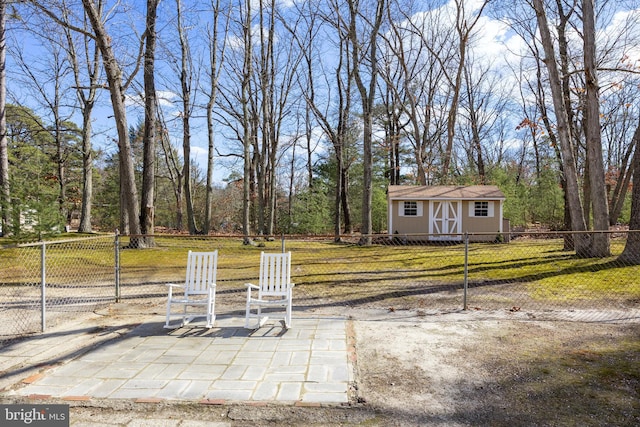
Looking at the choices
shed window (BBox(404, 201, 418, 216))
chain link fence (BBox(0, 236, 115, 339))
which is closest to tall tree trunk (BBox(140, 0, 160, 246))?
chain link fence (BBox(0, 236, 115, 339))

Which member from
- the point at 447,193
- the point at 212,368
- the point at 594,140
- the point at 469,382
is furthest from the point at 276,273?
the point at 447,193

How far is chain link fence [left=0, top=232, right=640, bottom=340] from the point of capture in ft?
19.1

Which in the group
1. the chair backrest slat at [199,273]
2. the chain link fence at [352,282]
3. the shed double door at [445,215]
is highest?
the shed double door at [445,215]

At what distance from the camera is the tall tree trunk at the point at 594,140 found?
9914 millimetres

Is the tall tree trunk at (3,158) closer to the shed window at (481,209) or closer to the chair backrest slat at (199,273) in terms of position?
the chair backrest slat at (199,273)

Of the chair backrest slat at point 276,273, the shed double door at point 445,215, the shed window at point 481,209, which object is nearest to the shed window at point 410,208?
the shed double door at point 445,215

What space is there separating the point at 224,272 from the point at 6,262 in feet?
19.7

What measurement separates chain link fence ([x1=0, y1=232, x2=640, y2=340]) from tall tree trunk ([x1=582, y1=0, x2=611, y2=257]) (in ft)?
1.99

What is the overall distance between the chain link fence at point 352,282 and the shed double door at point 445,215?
575 centimetres

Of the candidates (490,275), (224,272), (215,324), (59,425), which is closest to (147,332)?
(215,324)

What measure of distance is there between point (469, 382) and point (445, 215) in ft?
52.7

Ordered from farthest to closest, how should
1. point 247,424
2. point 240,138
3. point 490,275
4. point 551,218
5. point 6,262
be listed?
point 240,138 → point 551,218 → point 6,262 → point 490,275 → point 247,424

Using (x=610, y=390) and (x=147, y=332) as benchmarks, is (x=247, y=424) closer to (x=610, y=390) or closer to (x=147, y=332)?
(x=147, y=332)

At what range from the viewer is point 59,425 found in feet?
8.81
